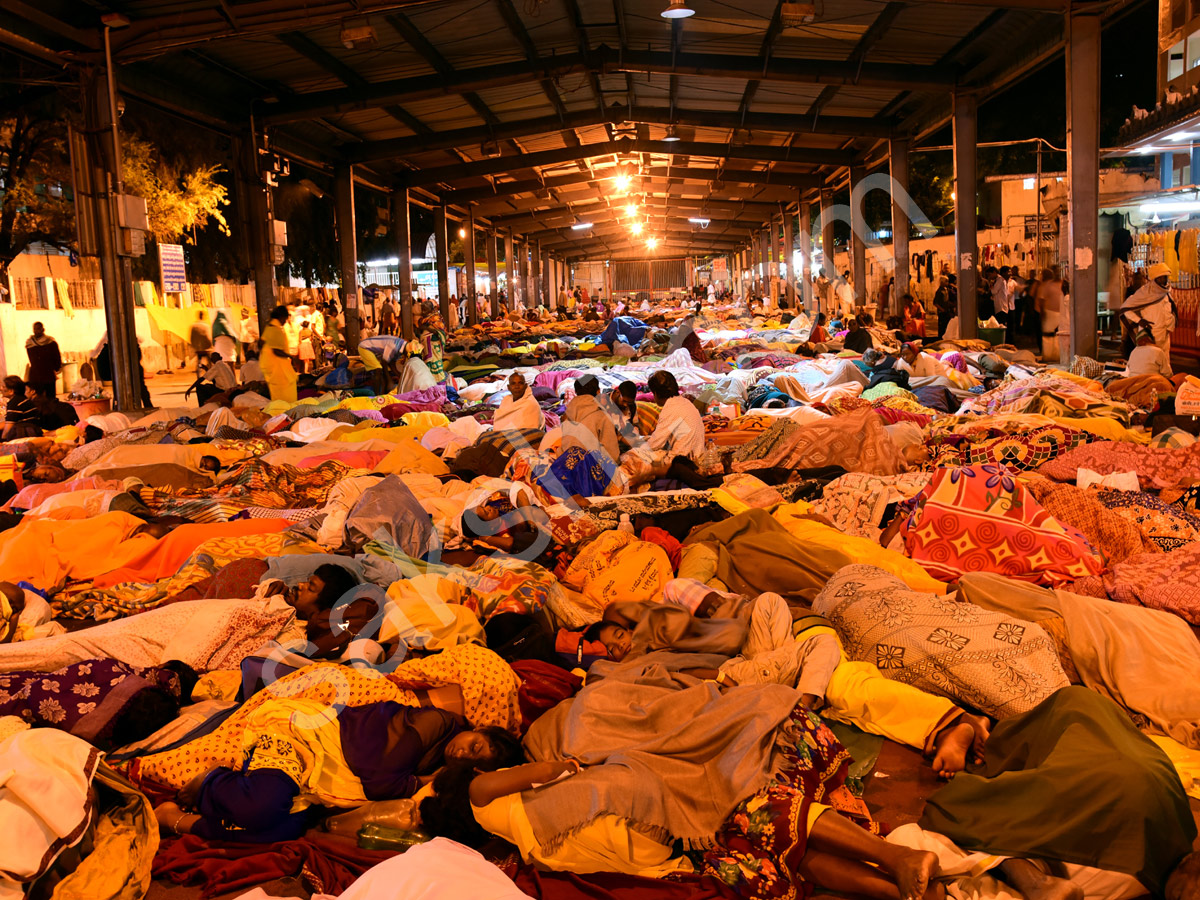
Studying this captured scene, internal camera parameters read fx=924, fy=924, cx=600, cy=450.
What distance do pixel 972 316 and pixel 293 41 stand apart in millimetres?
9891

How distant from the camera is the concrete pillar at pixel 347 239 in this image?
52.4 feet

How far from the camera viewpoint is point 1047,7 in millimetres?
9141

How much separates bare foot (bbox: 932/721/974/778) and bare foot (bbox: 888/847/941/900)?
541 millimetres

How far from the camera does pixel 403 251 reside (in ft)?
64.3

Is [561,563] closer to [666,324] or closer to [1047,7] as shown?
[1047,7]

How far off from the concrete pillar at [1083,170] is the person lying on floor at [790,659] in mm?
7660

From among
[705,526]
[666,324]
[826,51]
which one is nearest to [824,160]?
[666,324]

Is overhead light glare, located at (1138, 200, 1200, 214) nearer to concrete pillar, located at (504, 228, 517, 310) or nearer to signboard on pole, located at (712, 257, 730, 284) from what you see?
concrete pillar, located at (504, 228, 517, 310)

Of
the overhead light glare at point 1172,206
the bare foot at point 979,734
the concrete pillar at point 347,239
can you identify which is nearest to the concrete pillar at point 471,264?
the concrete pillar at point 347,239

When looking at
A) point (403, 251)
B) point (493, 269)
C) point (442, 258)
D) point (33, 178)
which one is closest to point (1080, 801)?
point (33, 178)

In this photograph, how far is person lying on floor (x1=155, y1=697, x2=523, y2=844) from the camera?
2.79 meters

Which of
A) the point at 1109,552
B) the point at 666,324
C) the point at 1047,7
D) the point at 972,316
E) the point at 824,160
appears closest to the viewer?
the point at 1109,552

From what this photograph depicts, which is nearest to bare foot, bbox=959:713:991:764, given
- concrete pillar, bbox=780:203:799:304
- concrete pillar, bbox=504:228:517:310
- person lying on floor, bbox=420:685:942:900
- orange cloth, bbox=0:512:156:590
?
person lying on floor, bbox=420:685:942:900

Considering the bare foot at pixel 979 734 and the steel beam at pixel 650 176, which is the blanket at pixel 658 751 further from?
the steel beam at pixel 650 176
